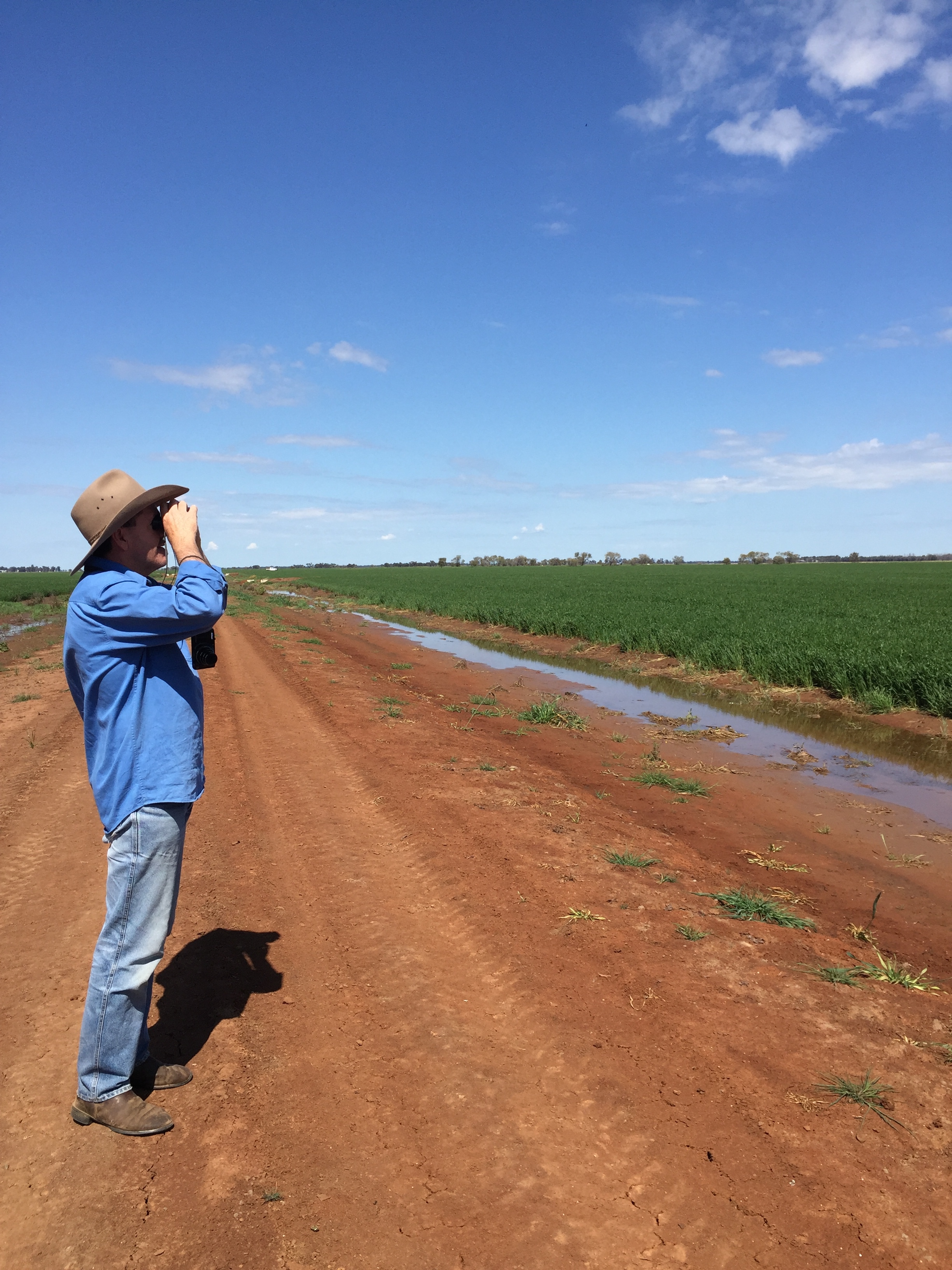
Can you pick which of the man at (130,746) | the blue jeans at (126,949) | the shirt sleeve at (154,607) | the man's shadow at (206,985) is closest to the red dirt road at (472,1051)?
the man's shadow at (206,985)

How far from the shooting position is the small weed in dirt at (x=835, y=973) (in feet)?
12.5

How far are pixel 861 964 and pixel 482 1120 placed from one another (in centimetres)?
259

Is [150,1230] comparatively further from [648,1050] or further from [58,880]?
[58,880]

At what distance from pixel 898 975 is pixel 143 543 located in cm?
445

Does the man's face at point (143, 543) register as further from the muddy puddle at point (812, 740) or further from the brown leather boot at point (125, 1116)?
the muddy puddle at point (812, 740)

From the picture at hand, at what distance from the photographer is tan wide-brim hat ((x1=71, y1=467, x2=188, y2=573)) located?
2557mm

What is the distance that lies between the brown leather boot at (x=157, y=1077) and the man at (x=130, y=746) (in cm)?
13

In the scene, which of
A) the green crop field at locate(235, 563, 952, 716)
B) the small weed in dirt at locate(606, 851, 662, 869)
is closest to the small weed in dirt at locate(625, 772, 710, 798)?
the small weed in dirt at locate(606, 851, 662, 869)

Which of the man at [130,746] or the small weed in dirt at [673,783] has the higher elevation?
the man at [130,746]

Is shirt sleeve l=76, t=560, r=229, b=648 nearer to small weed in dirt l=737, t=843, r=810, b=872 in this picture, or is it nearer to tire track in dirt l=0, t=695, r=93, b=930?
tire track in dirt l=0, t=695, r=93, b=930

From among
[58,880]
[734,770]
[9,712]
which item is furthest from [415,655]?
[58,880]

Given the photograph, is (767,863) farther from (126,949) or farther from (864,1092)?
(126,949)

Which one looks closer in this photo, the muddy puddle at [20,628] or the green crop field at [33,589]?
the muddy puddle at [20,628]

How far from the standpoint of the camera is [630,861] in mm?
5273
